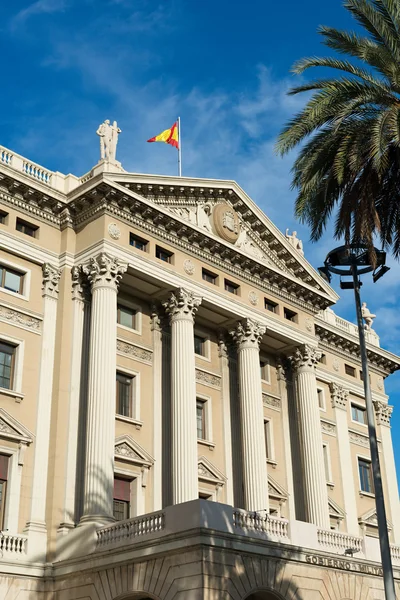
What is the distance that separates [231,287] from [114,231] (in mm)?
7869

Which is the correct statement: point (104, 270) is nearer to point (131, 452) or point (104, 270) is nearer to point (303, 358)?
point (131, 452)

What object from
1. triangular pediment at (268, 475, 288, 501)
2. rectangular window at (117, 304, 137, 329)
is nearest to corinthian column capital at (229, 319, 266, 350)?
rectangular window at (117, 304, 137, 329)

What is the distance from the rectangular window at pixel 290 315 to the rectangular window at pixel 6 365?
52.1ft

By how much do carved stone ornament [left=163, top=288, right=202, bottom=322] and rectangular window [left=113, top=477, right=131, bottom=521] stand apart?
7512 millimetres

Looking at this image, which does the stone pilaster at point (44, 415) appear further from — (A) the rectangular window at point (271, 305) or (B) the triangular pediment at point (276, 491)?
(B) the triangular pediment at point (276, 491)

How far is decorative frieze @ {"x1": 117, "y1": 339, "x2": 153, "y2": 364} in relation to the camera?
115ft

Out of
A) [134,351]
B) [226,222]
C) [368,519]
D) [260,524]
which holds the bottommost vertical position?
[260,524]

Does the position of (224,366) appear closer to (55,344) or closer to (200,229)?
(200,229)

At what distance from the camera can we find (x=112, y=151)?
118 ft

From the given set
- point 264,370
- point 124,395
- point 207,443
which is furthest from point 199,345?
point 124,395

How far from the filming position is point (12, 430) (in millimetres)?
30125

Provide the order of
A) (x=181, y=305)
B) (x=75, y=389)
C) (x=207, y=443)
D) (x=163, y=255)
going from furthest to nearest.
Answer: (x=207, y=443), (x=163, y=255), (x=181, y=305), (x=75, y=389)

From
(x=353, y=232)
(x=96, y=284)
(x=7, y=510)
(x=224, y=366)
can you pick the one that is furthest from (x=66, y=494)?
(x=353, y=232)

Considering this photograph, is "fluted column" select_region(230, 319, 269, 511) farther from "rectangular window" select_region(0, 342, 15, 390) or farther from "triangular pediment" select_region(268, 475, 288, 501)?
"rectangular window" select_region(0, 342, 15, 390)
